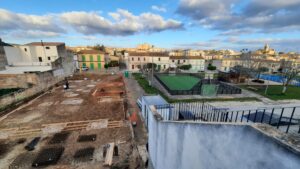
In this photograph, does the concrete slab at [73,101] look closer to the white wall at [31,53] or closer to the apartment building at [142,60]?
the white wall at [31,53]

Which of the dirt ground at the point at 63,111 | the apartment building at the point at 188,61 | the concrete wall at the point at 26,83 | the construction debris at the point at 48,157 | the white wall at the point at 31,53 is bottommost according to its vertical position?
the construction debris at the point at 48,157

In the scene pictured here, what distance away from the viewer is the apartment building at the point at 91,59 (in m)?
39.1

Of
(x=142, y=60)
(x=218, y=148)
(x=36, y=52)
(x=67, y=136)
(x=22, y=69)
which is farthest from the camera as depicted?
(x=142, y=60)

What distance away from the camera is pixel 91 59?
131ft

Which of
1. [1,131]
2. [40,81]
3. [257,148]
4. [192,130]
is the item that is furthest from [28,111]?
[257,148]

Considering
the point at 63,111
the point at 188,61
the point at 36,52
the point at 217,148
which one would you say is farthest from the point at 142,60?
the point at 217,148

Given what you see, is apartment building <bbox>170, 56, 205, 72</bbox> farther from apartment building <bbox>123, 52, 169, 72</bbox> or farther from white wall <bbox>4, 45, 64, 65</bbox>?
white wall <bbox>4, 45, 64, 65</bbox>

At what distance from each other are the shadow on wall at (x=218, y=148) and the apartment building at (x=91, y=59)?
3957 centimetres

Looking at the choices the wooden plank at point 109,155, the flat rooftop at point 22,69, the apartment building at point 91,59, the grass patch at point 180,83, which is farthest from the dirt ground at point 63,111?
the apartment building at point 91,59

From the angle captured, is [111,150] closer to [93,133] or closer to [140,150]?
[140,150]

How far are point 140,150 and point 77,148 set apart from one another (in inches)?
133

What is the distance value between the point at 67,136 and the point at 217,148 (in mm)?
8763

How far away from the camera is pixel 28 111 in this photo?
12.1 m

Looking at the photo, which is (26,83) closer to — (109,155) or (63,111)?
(63,111)
